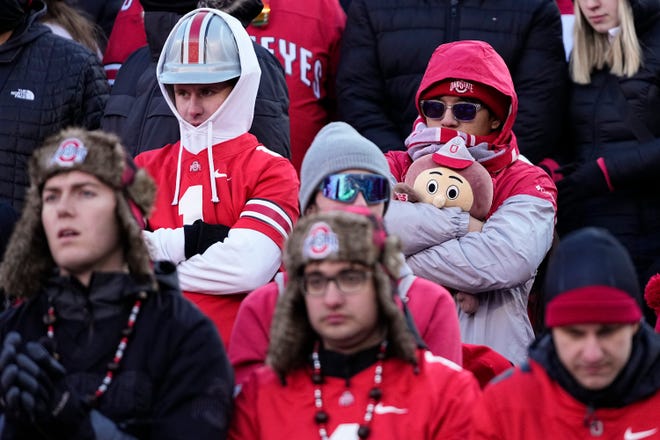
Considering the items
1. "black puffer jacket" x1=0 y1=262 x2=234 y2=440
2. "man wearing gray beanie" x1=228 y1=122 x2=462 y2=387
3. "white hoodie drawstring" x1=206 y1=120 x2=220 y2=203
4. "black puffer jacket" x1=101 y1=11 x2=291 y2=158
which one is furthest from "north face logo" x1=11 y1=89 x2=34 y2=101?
"black puffer jacket" x1=0 y1=262 x2=234 y2=440

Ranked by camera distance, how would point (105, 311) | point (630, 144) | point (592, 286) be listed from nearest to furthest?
point (592, 286) < point (105, 311) < point (630, 144)

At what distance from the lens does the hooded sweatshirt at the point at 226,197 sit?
221 inches

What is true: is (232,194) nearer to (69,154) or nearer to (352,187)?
(352,187)

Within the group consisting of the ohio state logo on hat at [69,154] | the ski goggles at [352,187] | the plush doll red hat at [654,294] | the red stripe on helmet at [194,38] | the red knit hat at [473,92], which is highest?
the red stripe on helmet at [194,38]

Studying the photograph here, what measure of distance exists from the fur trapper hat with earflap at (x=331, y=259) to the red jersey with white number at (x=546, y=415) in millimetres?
309

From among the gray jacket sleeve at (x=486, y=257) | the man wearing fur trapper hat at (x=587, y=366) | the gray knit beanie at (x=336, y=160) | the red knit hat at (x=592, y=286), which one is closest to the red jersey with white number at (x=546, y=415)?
the man wearing fur trapper hat at (x=587, y=366)

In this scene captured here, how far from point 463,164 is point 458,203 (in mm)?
168

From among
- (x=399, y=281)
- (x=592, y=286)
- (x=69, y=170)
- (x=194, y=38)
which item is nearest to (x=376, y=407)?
(x=399, y=281)

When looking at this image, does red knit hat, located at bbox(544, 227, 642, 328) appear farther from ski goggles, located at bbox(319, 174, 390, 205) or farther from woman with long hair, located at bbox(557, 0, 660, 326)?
woman with long hair, located at bbox(557, 0, 660, 326)

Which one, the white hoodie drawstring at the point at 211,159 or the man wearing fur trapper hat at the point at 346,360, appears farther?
the white hoodie drawstring at the point at 211,159

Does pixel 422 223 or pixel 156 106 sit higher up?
pixel 156 106

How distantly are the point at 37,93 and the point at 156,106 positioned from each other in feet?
2.59

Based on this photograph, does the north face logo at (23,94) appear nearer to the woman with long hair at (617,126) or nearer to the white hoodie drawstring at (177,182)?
the white hoodie drawstring at (177,182)

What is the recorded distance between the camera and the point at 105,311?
4598mm
